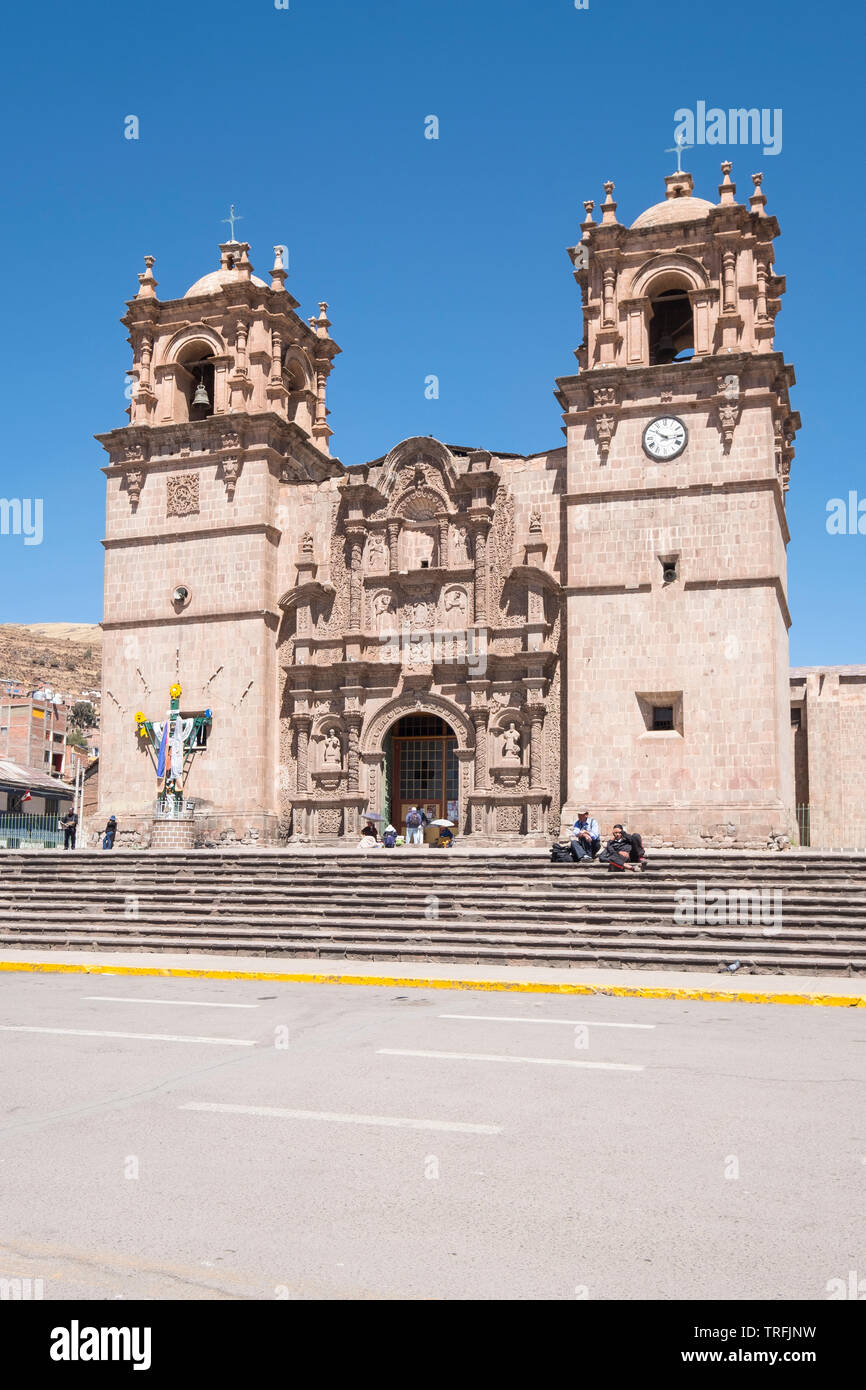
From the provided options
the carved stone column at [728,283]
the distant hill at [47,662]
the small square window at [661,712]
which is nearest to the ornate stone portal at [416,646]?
the small square window at [661,712]

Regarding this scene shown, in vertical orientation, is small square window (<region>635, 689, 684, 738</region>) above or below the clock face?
below

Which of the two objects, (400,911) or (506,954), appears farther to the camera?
(400,911)

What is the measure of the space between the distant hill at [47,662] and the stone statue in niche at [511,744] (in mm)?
72497

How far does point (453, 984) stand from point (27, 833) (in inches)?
992

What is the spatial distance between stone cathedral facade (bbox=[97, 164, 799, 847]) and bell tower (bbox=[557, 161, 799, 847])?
55 millimetres

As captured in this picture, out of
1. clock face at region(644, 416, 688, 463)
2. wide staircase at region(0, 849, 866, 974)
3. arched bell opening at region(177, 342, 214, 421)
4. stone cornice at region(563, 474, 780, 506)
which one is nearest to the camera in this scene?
wide staircase at region(0, 849, 866, 974)

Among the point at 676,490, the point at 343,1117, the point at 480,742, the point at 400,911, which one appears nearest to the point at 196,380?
the point at 480,742

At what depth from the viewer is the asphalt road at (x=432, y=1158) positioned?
494 cm

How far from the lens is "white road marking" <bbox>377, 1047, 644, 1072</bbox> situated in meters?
9.34

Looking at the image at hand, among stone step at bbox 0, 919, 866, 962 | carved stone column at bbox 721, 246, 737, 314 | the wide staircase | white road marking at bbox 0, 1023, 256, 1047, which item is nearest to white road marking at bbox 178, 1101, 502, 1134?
white road marking at bbox 0, 1023, 256, 1047

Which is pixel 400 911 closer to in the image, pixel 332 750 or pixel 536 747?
pixel 536 747

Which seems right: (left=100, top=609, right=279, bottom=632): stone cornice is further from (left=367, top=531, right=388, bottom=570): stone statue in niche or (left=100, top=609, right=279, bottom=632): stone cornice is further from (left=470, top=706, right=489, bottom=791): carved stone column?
(left=470, top=706, right=489, bottom=791): carved stone column

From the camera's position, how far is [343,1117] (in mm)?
7652
